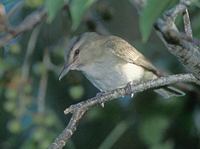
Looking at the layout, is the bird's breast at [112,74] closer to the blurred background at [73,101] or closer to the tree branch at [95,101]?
the blurred background at [73,101]

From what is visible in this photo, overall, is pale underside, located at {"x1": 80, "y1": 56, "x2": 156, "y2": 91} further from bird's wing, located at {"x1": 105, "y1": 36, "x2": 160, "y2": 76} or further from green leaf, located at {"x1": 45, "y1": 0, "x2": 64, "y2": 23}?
green leaf, located at {"x1": 45, "y1": 0, "x2": 64, "y2": 23}

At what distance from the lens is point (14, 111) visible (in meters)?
4.57

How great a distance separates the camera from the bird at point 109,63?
16.6 ft

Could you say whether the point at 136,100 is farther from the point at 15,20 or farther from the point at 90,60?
the point at 15,20

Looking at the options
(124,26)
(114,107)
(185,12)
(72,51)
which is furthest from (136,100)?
(185,12)

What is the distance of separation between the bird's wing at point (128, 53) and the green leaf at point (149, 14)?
212cm

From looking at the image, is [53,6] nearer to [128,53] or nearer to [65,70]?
[65,70]

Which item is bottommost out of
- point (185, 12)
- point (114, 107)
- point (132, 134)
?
point (132, 134)

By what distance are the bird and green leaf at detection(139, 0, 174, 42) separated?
6.69ft

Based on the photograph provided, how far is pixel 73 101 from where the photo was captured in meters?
6.16

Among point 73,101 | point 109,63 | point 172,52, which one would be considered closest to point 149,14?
point 172,52

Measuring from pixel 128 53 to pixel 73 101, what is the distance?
3.62ft

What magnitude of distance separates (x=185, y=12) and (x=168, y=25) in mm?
354

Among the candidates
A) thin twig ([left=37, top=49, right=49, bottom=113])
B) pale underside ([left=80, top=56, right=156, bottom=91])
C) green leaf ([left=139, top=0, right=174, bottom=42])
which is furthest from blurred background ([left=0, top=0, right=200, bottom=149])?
green leaf ([left=139, top=0, right=174, bottom=42])
